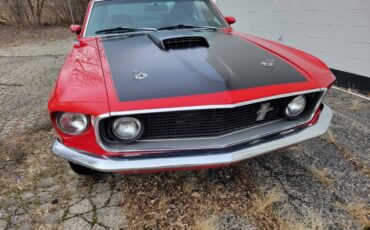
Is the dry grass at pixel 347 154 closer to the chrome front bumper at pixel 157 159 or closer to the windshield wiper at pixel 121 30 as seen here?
the chrome front bumper at pixel 157 159

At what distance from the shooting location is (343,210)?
84.9 inches

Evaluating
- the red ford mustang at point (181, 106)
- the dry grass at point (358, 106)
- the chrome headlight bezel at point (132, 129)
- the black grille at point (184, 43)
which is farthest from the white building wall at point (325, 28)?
the chrome headlight bezel at point (132, 129)

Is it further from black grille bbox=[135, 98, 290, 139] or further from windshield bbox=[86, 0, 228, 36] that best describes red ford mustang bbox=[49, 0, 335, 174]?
windshield bbox=[86, 0, 228, 36]

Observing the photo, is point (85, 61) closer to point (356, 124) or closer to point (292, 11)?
point (356, 124)

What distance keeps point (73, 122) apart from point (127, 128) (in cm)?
33

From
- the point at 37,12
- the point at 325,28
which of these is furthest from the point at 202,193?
the point at 37,12

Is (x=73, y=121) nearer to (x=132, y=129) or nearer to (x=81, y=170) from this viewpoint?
(x=132, y=129)

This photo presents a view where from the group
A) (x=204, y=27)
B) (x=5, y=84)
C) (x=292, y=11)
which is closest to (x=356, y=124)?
(x=204, y=27)

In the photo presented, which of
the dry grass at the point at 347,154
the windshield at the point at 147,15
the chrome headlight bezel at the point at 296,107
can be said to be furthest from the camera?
the windshield at the point at 147,15

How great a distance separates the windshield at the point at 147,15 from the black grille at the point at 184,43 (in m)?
0.61

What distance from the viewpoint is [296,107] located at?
7.14 ft

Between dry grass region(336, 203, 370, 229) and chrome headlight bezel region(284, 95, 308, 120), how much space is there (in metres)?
0.75

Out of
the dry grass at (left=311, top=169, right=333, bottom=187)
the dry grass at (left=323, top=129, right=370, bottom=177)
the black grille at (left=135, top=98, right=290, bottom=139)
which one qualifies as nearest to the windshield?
the black grille at (left=135, top=98, right=290, bottom=139)

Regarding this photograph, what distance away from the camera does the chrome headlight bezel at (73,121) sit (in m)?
1.79
